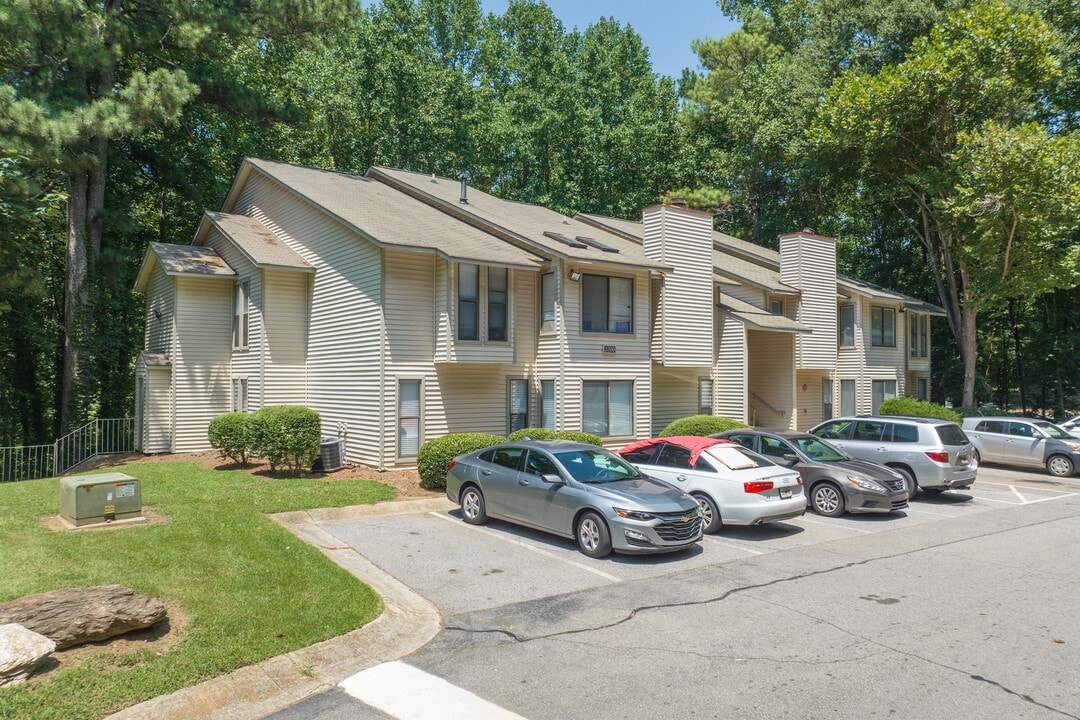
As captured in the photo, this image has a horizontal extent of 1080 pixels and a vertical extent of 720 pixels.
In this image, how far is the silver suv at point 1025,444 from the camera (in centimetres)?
2028

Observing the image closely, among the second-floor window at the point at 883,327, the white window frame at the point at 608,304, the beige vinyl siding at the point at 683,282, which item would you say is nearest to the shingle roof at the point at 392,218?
the white window frame at the point at 608,304

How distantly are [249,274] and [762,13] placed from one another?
4436cm

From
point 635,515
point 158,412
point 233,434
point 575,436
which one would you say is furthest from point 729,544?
point 158,412

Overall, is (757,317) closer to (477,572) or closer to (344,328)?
(344,328)

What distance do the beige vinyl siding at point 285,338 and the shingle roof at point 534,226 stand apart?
18.7 ft

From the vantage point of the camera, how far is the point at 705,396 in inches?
963

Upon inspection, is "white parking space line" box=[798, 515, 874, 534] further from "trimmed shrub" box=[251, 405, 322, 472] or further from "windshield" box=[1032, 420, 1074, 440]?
"windshield" box=[1032, 420, 1074, 440]

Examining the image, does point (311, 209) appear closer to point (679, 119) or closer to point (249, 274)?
point (249, 274)

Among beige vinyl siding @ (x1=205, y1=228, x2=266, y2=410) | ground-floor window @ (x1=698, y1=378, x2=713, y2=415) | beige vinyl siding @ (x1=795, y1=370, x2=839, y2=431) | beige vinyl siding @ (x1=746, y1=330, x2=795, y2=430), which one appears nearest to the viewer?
beige vinyl siding @ (x1=205, y1=228, x2=266, y2=410)

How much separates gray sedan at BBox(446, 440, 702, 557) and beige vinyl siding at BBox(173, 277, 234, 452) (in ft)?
41.4

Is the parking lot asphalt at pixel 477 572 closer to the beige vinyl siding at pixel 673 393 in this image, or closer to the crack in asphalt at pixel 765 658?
the crack in asphalt at pixel 765 658

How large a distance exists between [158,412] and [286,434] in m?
8.52

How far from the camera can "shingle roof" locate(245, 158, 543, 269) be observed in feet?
56.9

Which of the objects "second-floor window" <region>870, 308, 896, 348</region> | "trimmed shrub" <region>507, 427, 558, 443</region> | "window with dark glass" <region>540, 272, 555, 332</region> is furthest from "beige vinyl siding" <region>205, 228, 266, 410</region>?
"second-floor window" <region>870, 308, 896, 348</region>
